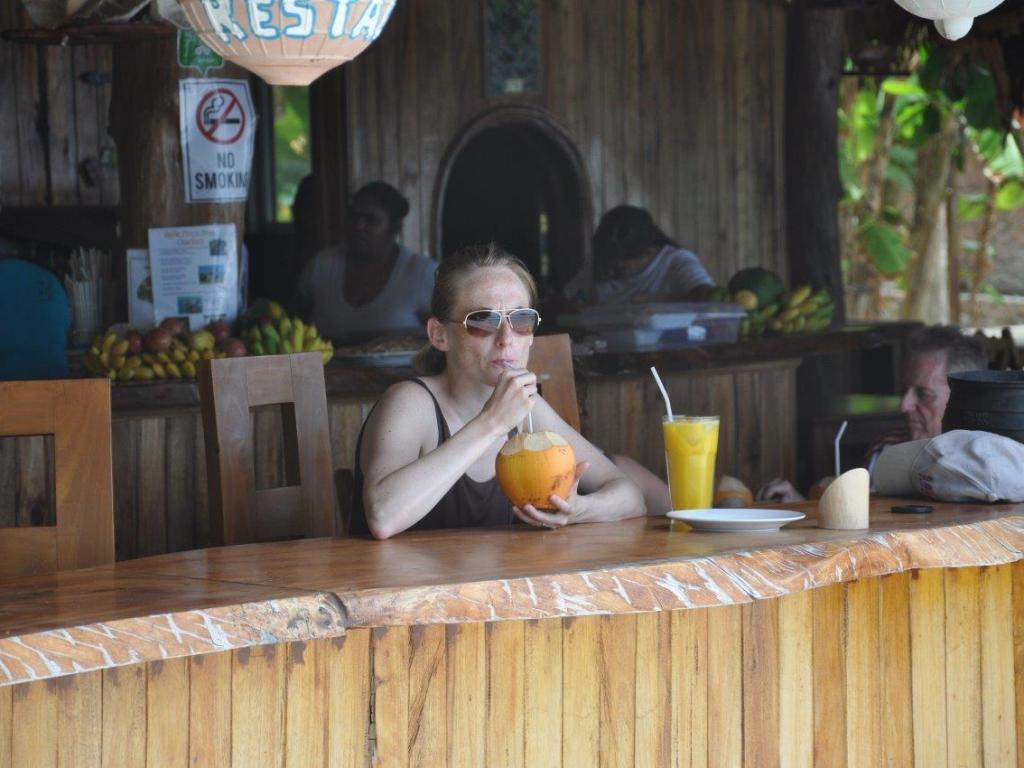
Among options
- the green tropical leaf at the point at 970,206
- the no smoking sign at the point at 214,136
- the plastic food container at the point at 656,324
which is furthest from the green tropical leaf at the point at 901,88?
the no smoking sign at the point at 214,136

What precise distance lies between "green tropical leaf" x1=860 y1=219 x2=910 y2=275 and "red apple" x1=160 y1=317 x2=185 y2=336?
8.24 metres

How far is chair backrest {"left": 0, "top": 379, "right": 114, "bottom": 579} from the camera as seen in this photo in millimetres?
3203

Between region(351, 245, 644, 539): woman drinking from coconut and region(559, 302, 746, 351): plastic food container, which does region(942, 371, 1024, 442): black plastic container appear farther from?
region(559, 302, 746, 351): plastic food container

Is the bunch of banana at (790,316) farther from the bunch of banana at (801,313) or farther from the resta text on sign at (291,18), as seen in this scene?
the resta text on sign at (291,18)

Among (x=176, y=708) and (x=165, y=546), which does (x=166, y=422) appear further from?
(x=176, y=708)

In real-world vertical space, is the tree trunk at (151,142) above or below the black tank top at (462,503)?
above

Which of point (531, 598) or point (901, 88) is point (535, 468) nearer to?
point (531, 598)

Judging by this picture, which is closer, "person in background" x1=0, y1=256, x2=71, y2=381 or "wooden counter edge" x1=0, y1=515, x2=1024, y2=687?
"wooden counter edge" x1=0, y1=515, x2=1024, y2=687

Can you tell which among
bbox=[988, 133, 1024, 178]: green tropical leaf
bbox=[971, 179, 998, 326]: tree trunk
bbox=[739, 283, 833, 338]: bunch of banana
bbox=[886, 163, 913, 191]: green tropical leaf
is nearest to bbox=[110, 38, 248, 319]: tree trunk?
bbox=[739, 283, 833, 338]: bunch of banana

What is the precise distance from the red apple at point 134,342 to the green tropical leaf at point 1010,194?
9667 mm

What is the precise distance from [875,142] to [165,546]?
940 centimetres

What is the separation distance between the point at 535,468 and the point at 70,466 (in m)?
1.00

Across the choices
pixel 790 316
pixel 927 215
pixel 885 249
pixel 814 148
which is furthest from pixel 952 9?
pixel 927 215

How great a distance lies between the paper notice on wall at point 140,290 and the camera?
5.70 m
